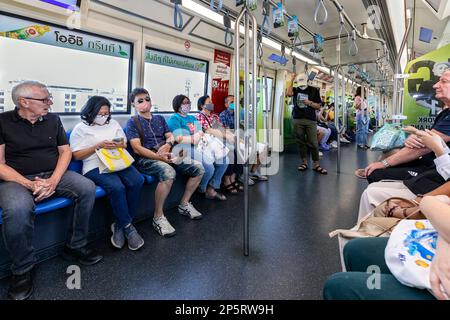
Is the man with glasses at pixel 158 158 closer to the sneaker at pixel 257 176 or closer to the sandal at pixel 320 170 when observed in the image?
the sneaker at pixel 257 176

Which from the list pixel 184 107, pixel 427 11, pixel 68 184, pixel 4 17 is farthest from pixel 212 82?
pixel 427 11

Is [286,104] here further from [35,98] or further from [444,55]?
[35,98]

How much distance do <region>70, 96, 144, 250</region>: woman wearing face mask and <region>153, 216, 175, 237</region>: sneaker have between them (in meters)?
0.24

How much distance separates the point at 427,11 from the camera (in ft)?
15.0

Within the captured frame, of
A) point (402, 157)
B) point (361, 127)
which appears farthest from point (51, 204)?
point (361, 127)

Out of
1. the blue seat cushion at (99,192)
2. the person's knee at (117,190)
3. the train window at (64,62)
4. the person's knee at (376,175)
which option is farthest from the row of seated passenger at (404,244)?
the train window at (64,62)

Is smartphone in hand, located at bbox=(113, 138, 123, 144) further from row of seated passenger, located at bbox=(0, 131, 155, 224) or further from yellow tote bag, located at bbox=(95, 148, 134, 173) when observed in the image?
row of seated passenger, located at bbox=(0, 131, 155, 224)

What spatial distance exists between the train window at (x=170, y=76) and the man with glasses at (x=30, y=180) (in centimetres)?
178

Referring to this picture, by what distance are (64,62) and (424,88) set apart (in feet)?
12.1

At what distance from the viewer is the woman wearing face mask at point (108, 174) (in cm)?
220

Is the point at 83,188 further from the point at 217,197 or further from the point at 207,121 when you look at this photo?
the point at 207,121

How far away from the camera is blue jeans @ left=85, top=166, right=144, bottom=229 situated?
2.18 m

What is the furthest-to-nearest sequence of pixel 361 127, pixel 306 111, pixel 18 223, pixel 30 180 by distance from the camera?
pixel 361 127 < pixel 306 111 < pixel 30 180 < pixel 18 223

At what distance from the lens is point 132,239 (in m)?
2.20
